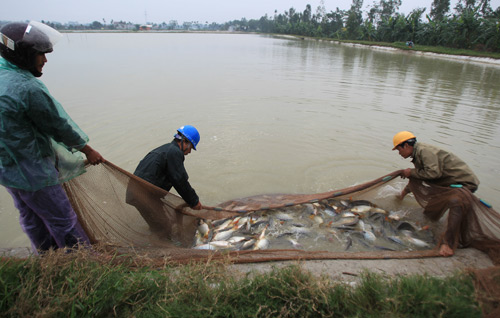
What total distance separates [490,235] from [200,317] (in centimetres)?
365

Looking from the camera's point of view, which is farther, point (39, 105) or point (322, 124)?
point (322, 124)

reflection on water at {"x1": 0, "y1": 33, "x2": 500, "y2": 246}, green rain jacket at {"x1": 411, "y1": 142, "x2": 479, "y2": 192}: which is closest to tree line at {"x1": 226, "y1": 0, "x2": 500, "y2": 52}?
reflection on water at {"x1": 0, "y1": 33, "x2": 500, "y2": 246}

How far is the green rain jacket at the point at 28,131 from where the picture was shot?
7.48 feet

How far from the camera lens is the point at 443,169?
13.4 feet

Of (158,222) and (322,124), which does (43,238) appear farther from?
(322,124)

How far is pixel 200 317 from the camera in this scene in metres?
2.22

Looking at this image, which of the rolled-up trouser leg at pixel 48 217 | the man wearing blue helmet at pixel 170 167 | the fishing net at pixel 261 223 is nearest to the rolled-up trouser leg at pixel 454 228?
the fishing net at pixel 261 223

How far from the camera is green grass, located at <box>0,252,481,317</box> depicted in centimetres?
221

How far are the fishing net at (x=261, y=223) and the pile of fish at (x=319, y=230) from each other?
0.6 inches

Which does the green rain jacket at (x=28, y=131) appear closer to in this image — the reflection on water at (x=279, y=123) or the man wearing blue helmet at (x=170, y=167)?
the man wearing blue helmet at (x=170, y=167)

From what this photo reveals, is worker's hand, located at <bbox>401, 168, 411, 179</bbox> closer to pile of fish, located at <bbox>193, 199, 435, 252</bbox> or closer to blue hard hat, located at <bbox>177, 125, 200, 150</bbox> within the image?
pile of fish, located at <bbox>193, 199, 435, 252</bbox>

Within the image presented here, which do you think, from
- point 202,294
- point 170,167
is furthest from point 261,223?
point 202,294

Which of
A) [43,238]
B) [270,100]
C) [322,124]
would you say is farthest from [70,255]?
[270,100]

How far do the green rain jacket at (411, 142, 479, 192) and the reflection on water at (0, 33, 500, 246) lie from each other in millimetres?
1064
